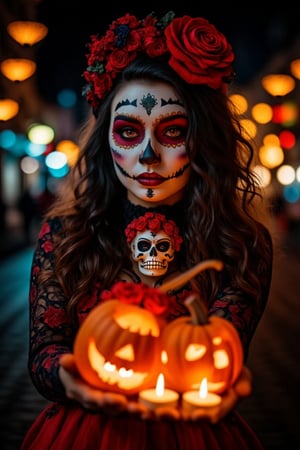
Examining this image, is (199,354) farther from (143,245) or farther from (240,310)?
(143,245)

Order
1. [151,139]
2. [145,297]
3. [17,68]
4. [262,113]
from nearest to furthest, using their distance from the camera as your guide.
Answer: [145,297]
[151,139]
[17,68]
[262,113]

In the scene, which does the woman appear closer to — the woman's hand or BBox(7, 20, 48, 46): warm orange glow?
the woman's hand

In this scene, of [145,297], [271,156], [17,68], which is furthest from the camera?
[271,156]

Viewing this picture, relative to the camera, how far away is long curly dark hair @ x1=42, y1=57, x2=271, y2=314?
8.80ft

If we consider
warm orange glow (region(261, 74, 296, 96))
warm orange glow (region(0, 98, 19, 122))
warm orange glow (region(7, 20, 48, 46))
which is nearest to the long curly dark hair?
warm orange glow (region(7, 20, 48, 46))

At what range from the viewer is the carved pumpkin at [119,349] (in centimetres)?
209

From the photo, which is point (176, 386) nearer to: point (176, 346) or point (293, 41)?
point (176, 346)

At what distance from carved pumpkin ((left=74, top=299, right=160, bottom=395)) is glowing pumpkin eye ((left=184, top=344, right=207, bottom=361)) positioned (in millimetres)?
99

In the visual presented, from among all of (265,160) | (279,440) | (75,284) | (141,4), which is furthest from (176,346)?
(265,160)

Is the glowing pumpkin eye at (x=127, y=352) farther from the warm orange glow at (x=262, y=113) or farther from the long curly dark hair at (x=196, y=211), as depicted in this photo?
the warm orange glow at (x=262, y=113)

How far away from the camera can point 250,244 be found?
276cm

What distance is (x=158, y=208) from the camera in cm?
278

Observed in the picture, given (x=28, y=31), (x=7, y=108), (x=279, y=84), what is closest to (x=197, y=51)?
(x=28, y=31)

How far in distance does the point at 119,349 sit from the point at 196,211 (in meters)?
0.84
